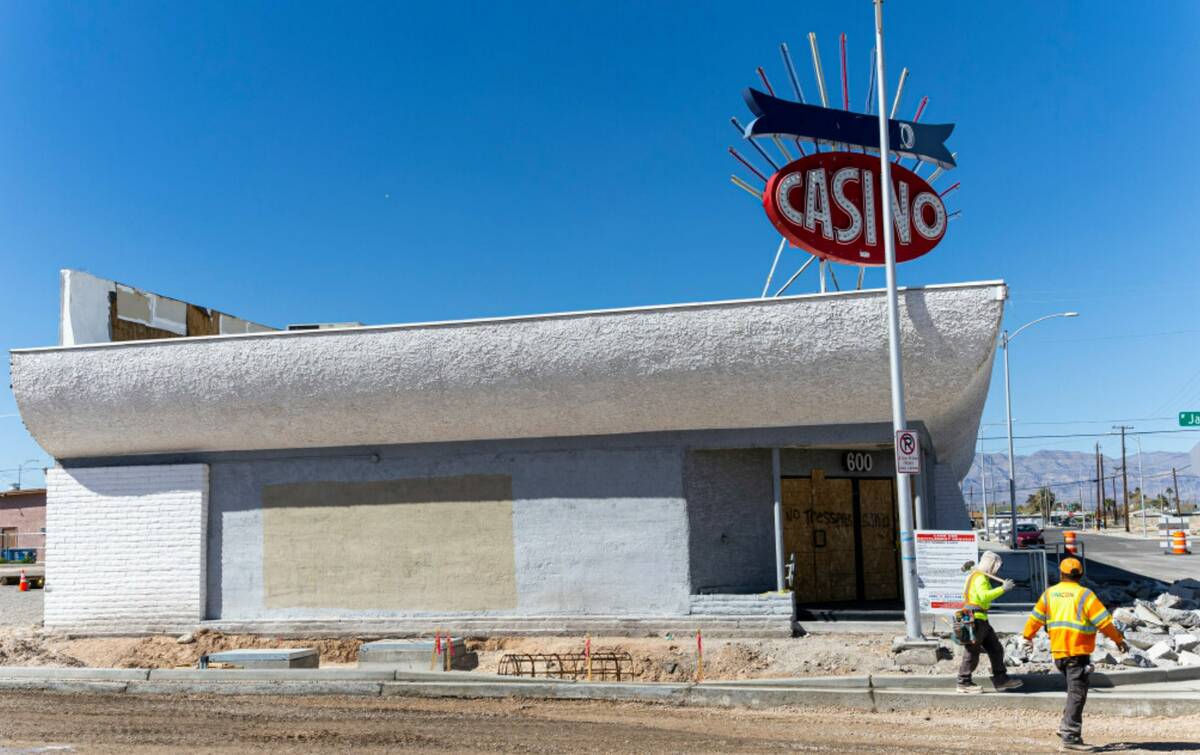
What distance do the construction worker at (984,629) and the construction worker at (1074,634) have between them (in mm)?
1899

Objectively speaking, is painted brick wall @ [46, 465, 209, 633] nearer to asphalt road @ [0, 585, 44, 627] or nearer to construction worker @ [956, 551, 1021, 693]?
asphalt road @ [0, 585, 44, 627]

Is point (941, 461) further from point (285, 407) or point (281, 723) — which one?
point (281, 723)

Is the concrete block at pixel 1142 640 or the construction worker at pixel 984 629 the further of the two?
the concrete block at pixel 1142 640

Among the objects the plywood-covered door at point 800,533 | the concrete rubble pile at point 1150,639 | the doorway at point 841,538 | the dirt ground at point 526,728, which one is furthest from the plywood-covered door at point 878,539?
the dirt ground at point 526,728

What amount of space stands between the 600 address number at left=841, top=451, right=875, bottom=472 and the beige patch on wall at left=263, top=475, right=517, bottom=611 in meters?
6.73

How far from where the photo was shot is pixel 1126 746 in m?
10.1

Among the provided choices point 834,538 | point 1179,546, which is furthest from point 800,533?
point 1179,546

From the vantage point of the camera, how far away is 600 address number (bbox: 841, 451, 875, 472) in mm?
21094

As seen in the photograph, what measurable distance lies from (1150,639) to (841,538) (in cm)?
661

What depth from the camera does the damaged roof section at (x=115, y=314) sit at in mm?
21562

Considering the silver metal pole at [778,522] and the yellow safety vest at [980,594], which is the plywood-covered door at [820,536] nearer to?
the silver metal pole at [778,522]

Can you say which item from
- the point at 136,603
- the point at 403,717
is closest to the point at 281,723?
the point at 403,717

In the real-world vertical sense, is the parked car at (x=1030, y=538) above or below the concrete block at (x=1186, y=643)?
below

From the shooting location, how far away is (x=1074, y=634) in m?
10.3
